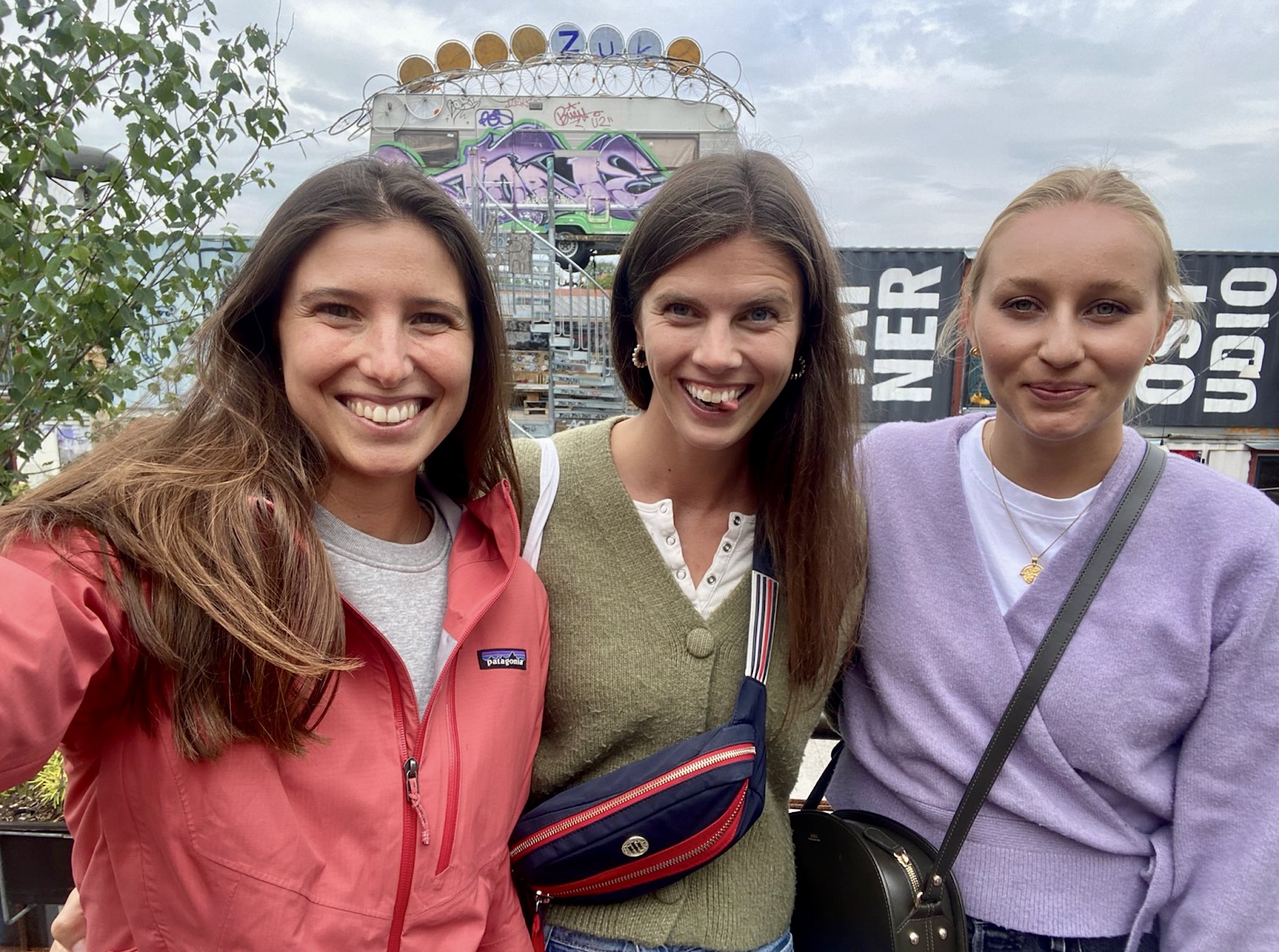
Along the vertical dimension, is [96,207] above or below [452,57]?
below

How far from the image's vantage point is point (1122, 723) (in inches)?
57.3

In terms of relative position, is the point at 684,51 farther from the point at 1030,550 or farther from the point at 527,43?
the point at 1030,550

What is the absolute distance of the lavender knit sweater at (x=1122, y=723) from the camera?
1.38m

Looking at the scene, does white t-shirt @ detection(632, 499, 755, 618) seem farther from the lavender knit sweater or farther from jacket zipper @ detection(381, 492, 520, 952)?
jacket zipper @ detection(381, 492, 520, 952)

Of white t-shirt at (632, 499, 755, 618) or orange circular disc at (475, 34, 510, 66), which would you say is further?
orange circular disc at (475, 34, 510, 66)

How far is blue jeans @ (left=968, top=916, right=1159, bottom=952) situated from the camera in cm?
149

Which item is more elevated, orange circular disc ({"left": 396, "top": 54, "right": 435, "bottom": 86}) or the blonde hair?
orange circular disc ({"left": 396, "top": 54, "right": 435, "bottom": 86})

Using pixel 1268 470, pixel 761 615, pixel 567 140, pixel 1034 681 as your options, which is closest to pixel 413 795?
pixel 761 615

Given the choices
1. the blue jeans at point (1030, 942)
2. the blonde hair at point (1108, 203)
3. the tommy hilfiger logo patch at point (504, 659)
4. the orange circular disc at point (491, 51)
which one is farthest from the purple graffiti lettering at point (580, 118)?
the blue jeans at point (1030, 942)

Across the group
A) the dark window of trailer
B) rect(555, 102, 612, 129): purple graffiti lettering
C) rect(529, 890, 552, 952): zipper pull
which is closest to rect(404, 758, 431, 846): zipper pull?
rect(529, 890, 552, 952): zipper pull

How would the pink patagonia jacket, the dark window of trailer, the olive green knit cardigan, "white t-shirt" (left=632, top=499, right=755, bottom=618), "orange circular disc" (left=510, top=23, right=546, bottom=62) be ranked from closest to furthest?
the pink patagonia jacket, the olive green knit cardigan, "white t-shirt" (left=632, top=499, right=755, bottom=618), the dark window of trailer, "orange circular disc" (left=510, top=23, right=546, bottom=62)

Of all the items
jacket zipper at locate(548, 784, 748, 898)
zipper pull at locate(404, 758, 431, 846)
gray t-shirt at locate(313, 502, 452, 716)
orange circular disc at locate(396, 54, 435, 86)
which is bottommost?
jacket zipper at locate(548, 784, 748, 898)

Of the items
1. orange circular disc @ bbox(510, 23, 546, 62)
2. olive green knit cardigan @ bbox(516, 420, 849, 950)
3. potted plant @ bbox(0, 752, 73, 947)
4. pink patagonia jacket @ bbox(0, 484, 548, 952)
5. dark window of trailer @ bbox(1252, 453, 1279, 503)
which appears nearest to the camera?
pink patagonia jacket @ bbox(0, 484, 548, 952)

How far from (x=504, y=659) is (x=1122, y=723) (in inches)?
45.3
